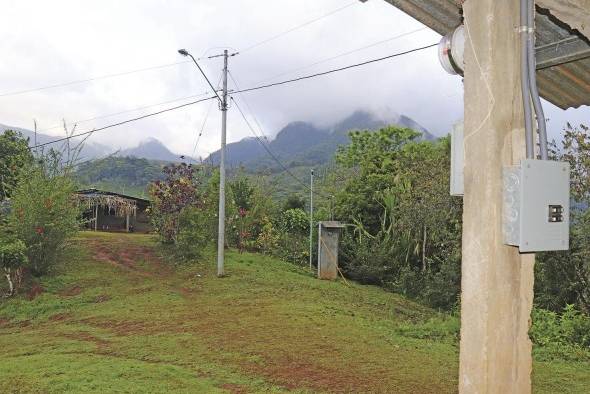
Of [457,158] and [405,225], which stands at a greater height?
[457,158]

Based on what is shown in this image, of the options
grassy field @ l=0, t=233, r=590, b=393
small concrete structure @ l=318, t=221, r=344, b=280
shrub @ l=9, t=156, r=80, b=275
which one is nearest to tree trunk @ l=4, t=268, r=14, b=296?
grassy field @ l=0, t=233, r=590, b=393

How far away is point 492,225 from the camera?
5.29ft

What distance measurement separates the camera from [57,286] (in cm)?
1264

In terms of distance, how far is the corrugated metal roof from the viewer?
2.33 metres

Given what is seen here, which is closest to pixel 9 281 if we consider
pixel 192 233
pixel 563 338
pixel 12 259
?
pixel 12 259

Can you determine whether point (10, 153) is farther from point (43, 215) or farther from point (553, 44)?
point (553, 44)

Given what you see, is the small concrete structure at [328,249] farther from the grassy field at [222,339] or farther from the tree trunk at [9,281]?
the tree trunk at [9,281]

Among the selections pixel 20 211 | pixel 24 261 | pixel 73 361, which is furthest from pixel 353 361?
pixel 20 211

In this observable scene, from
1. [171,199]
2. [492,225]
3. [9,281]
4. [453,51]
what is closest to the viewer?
[492,225]

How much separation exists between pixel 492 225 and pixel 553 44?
1.24 meters

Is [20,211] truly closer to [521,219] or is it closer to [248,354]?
[248,354]

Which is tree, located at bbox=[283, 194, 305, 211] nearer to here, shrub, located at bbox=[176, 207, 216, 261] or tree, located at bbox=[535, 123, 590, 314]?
shrub, located at bbox=[176, 207, 216, 261]

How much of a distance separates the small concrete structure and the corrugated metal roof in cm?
1255

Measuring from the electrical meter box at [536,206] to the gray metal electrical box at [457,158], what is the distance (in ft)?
0.65
